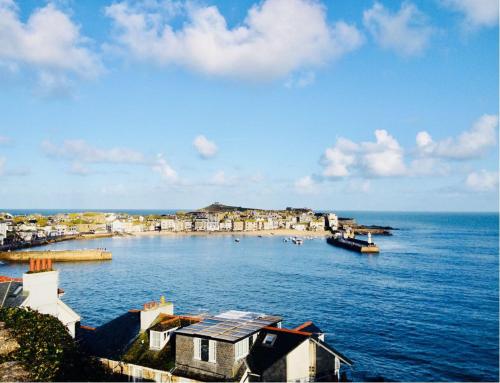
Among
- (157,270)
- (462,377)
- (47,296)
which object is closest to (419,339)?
(462,377)

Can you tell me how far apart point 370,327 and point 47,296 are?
110 ft

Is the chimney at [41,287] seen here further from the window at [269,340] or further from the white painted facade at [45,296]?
the window at [269,340]

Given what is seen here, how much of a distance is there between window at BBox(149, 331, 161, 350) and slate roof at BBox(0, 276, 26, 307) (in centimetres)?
836

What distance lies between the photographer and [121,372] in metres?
24.1

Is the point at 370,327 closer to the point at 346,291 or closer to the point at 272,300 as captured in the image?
the point at 272,300

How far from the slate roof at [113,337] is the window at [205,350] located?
17.1ft

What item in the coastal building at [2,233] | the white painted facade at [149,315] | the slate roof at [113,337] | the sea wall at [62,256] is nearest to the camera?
the slate roof at [113,337]

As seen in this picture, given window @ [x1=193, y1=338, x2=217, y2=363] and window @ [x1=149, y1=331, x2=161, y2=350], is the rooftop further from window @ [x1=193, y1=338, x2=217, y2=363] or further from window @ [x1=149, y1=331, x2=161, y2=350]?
window @ [x1=149, y1=331, x2=161, y2=350]

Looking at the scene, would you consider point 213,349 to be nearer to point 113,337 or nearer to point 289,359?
point 289,359

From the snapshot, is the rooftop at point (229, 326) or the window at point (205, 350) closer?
the window at point (205, 350)

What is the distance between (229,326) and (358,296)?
146ft

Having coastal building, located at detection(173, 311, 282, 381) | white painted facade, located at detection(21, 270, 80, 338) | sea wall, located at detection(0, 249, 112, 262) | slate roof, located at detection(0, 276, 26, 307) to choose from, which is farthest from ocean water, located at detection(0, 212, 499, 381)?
slate roof, located at detection(0, 276, 26, 307)

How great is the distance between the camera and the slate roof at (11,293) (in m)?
26.2

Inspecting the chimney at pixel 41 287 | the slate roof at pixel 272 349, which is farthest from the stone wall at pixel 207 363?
the chimney at pixel 41 287
